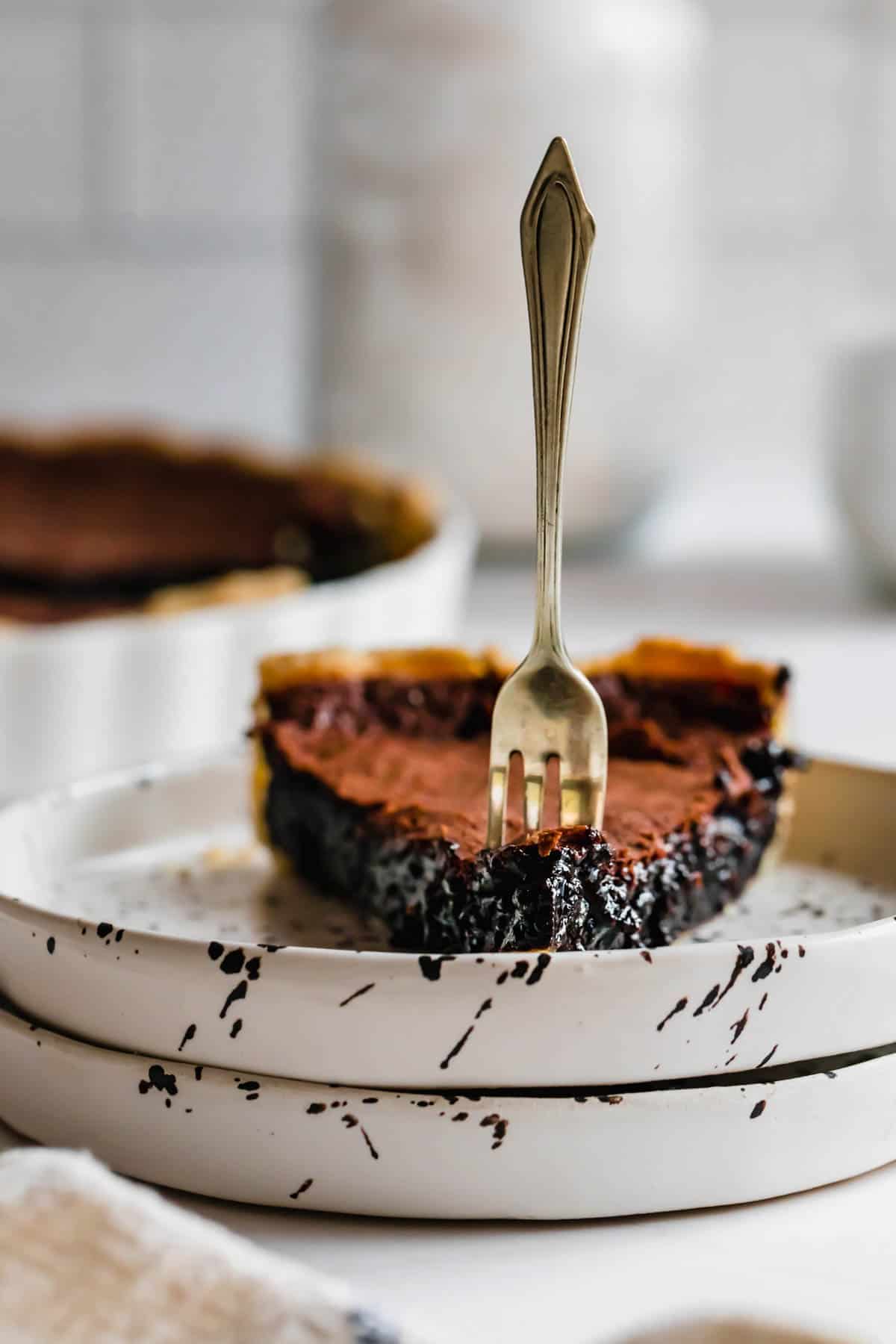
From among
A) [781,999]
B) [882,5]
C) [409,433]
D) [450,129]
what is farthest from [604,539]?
[781,999]

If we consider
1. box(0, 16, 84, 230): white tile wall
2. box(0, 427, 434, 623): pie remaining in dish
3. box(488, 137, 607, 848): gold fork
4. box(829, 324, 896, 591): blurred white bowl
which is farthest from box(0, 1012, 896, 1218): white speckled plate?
box(0, 16, 84, 230): white tile wall

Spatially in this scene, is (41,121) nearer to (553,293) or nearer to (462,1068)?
(553,293)

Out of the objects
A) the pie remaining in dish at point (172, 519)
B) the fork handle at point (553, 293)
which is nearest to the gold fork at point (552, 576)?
the fork handle at point (553, 293)

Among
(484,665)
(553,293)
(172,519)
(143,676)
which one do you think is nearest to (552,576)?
(553,293)

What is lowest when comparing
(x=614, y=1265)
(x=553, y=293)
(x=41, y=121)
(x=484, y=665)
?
(x=614, y=1265)

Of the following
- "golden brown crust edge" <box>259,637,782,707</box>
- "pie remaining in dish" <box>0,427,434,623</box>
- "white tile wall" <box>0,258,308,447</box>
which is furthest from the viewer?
"white tile wall" <box>0,258,308,447</box>

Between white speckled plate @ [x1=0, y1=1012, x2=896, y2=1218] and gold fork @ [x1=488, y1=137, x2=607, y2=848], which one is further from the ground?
gold fork @ [x1=488, y1=137, x2=607, y2=848]

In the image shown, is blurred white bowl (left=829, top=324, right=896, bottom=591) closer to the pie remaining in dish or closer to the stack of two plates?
the pie remaining in dish

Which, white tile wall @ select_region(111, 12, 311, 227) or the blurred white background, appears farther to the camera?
white tile wall @ select_region(111, 12, 311, 227)
